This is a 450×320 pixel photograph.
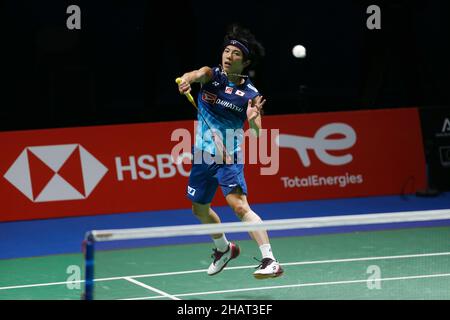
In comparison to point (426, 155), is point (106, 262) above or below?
below

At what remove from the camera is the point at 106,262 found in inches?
381

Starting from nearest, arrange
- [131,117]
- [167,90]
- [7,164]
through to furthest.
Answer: [7,164], [131,117], [167,90]

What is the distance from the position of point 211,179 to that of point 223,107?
62 centimetres

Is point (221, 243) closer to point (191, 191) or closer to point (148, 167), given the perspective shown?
point (191, 191)

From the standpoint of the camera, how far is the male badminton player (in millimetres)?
8242

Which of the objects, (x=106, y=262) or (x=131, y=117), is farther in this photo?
(x=131, y=117)

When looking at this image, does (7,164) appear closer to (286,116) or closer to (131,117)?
(286,116)

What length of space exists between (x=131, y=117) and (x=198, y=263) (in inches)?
284

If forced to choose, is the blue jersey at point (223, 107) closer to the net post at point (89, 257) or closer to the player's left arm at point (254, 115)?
the player's left arm at point (254, 115)

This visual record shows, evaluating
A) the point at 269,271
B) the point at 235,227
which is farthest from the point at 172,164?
the point at 235,227

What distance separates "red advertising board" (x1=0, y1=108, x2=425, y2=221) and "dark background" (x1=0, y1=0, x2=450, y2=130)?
1705 mm

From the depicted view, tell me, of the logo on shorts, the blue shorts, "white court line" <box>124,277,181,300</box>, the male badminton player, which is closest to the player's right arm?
the male badminton player

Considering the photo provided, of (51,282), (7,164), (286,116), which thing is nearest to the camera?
(51,282)
